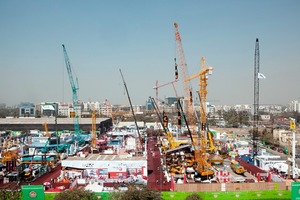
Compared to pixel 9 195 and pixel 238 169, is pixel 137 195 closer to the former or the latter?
pixel 9 195

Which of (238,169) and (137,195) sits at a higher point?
(137,195)

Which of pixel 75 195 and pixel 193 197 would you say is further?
pixel 193 197

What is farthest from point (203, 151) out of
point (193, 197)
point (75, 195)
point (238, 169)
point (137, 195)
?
point (75, 195)

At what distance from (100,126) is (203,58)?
26080 mm

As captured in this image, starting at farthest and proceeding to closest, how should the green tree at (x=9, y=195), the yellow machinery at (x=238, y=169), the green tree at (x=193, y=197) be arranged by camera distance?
the yellow machinery at (x=238, y=169) → the green tree at (x=9, y=195) → the green tree at (x=193, y=197)

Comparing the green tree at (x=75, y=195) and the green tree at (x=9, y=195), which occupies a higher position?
the green tree at (x=75, y=195)

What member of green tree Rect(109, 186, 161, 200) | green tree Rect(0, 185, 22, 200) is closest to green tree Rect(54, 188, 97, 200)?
green tree Rect(109, 186, 161, 200)

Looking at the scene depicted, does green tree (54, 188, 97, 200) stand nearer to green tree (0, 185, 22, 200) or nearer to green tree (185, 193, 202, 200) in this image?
green tree (0, 185, 22, 200)

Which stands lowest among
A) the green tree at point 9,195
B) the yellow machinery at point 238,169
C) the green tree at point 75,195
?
the yellow machinery at point 238,169

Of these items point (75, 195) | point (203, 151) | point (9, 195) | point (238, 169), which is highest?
point (203, 151)

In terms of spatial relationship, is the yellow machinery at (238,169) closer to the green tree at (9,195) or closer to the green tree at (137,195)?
the green tree at (137,195)

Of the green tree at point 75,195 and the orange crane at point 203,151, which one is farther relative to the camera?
the orange crane at point 203,151

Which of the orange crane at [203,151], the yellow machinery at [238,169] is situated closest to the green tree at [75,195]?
the orange crane at [203,151]

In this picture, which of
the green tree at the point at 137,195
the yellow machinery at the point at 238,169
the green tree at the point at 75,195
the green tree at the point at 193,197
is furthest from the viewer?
the yellow machinery at the point at 238,169
